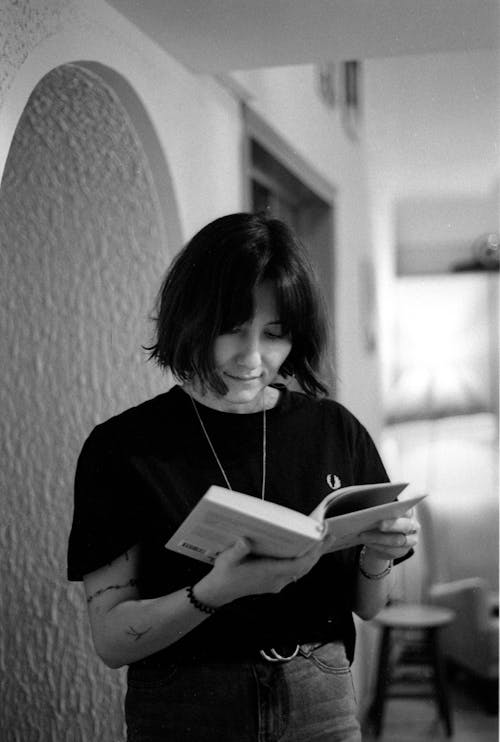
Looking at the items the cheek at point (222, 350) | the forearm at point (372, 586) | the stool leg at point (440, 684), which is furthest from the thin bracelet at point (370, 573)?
the stool leg at point (440, 684)

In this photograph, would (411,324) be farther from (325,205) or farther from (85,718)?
(85,718)

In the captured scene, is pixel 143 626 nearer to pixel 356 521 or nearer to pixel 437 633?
pixel 356 521

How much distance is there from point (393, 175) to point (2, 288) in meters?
5.09

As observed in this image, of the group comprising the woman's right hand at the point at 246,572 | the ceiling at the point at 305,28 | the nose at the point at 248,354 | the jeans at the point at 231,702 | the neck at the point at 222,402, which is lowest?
the jeans at the point at 231,702

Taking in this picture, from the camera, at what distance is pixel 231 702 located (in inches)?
51.1

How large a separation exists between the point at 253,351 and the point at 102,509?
0.29m

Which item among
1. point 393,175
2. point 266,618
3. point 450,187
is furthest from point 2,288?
point 450,187

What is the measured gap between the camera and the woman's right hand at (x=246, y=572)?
45.4 inches

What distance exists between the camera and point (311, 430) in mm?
1411

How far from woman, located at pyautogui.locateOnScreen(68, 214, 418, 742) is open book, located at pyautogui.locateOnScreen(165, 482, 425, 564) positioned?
0.07 m

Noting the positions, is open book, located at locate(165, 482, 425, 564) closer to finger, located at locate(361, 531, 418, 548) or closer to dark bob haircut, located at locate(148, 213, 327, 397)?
finger, located at locate(361, 531, 418, 548)

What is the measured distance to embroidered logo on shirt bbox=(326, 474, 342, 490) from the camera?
1.38 meters

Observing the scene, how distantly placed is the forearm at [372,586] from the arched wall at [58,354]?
0.63 meters

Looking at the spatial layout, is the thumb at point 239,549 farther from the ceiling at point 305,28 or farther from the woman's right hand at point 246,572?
the ceiling at point 305,28
